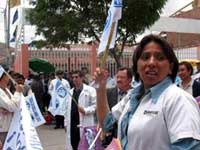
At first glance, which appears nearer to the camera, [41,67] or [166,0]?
[166,0]

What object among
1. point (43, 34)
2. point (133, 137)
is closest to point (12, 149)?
point (133, 137)

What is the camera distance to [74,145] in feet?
27.0

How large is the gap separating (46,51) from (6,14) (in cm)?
536

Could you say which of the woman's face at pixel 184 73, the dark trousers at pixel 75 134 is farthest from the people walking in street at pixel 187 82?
the dark trousers at pixel 75 134

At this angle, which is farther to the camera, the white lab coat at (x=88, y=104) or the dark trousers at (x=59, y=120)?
the dark trousers at (x=59, y=120)

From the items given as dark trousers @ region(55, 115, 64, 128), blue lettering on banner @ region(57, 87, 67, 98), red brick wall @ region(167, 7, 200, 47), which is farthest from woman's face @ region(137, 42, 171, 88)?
red brick wall @ region(167, 7, 200, 47)

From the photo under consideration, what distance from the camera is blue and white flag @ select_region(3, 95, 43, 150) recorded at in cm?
653

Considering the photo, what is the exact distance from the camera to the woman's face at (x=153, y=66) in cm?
264

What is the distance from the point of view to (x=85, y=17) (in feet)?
52.5

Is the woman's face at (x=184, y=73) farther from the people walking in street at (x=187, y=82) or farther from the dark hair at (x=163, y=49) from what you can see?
the dark hair at (x=163, y=49)

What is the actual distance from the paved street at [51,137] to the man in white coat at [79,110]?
9.45 ft

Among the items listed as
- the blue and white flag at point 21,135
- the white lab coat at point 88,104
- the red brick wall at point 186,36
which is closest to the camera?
the blue and white flag at point 21,135

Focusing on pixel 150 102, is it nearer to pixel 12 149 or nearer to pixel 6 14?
pixel 12 149

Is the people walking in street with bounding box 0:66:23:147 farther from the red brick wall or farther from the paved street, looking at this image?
the red brick wall
